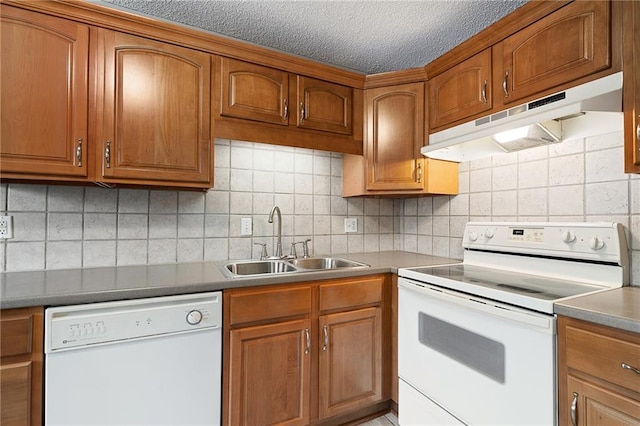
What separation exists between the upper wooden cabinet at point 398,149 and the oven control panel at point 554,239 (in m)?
0.41

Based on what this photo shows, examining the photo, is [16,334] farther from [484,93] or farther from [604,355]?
[484,93]

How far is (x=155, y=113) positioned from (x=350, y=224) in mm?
1504

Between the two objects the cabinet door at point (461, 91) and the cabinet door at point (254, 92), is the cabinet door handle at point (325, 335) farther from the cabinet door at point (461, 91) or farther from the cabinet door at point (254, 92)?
the cabinet door at point (461, 91)

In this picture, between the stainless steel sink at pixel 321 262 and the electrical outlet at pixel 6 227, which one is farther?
the stainless steel sink at pixel 321 262

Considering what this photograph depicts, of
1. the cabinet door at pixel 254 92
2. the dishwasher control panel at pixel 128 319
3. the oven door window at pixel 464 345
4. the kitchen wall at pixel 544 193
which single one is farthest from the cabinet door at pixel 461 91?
the dishwasher control panel at pixel 128 319

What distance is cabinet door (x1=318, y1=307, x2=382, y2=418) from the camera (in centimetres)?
166

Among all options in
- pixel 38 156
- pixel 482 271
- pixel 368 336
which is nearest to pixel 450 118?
pixel 482 271

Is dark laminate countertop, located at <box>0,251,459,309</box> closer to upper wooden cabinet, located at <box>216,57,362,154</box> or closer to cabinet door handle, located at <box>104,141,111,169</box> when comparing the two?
cabinet door handle, located at <box>104,141,111,169</box>

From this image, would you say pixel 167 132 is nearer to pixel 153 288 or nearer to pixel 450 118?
pixel 153 288

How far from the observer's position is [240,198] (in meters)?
2.05

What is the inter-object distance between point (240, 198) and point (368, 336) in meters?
1.17

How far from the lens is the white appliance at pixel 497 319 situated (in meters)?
1.13

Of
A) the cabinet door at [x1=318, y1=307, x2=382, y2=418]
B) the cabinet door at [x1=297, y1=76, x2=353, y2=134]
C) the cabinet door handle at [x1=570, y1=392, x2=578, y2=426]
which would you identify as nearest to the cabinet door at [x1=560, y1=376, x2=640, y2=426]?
the cabinet door handle at [x1=570, y1=392, x2=578, y2=426]

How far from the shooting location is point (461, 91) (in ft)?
5.83
